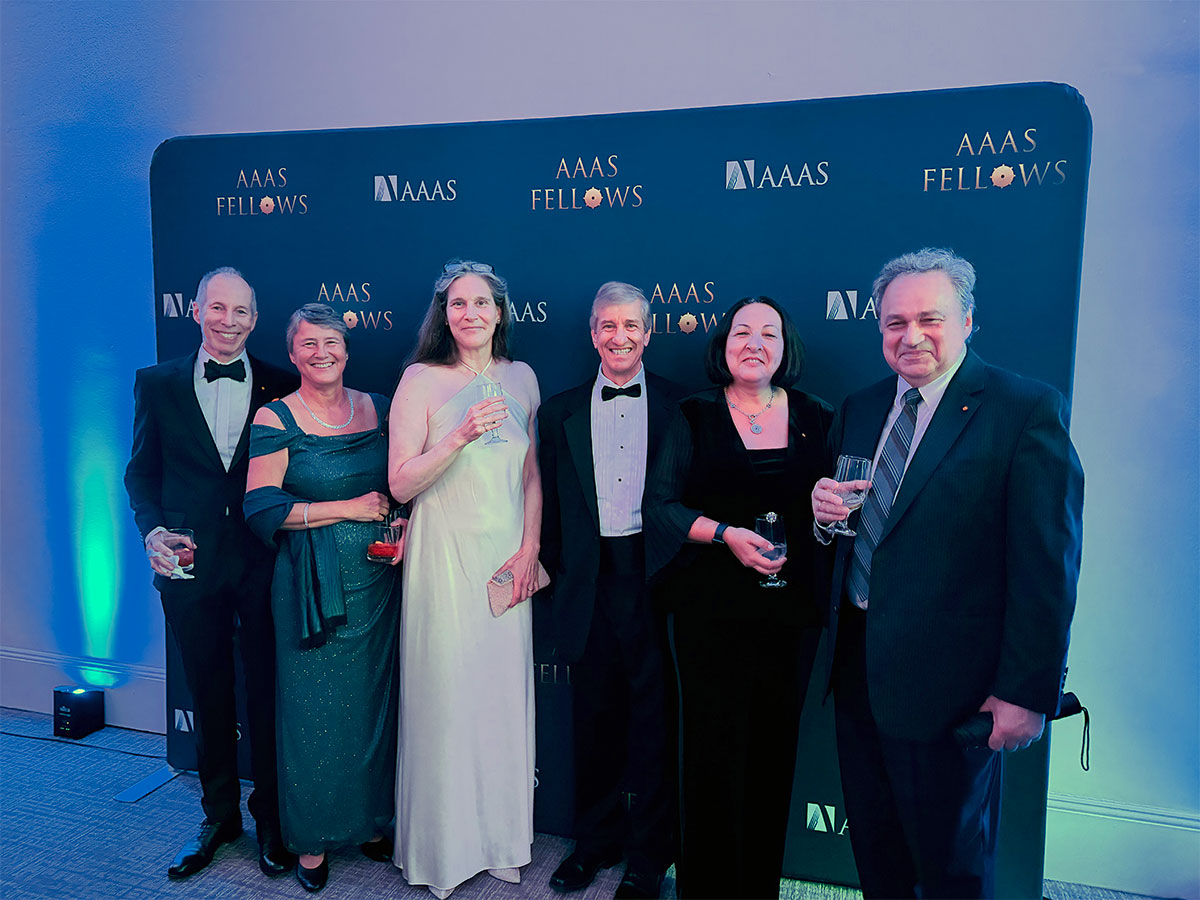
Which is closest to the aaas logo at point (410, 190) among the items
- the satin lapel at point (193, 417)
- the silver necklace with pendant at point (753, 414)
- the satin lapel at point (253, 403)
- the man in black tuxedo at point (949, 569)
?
the satin lapel at point (253, 403)

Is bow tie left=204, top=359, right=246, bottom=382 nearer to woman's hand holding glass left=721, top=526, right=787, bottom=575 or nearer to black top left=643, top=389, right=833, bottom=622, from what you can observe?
black top left=643, top=389, right=833, bottom=622

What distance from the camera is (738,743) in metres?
2.30

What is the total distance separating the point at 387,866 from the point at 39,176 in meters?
3.69

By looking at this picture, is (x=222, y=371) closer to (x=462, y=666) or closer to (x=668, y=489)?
(x=462, y=666)

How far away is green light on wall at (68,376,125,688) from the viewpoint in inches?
150

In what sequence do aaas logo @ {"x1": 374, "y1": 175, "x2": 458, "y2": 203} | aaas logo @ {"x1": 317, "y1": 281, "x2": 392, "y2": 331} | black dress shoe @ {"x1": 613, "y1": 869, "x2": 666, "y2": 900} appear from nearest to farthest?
black dress shoe @ {"x1": 613, "y1": 869, "x2": 666, "y2": 900} → aaas logo @ {"x1": 374, "y1": 175, "x2": 458, "y2": 203} → aaas logo @ {"x1": 317, "y1": 281, "x2": 392, "y2": 331}

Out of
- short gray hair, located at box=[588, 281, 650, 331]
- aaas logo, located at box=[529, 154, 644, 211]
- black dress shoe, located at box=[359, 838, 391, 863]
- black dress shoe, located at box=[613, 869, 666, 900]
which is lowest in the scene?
black dress shoe, located at box=[359, 838, 391, 863]

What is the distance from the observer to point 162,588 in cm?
288

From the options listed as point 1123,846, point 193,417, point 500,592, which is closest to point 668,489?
point 500,592

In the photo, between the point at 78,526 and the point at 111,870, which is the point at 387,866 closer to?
the point at 111,870

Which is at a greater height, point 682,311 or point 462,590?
point 682,311

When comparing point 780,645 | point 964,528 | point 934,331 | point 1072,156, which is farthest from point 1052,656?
point 1072,156

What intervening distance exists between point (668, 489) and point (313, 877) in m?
1.87

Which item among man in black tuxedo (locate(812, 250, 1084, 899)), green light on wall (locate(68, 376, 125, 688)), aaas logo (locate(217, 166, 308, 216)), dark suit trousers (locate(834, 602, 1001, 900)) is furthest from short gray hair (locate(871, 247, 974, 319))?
green light on wall (locate(68, 376, 125, 688))
